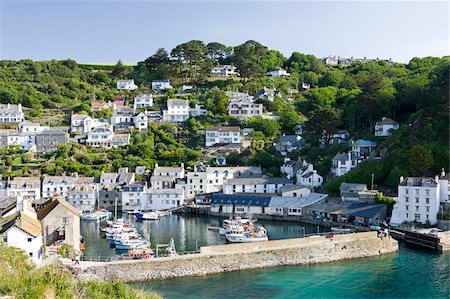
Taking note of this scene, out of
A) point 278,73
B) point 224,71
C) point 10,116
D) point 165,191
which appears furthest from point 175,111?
point 278,73

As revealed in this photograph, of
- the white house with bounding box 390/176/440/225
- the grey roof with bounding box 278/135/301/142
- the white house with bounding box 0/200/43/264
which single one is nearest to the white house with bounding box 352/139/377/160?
the grey roof with bounding box 278/135/301/142

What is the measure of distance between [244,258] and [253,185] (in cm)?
1888

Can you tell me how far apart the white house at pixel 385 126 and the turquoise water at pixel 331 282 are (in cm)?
2012

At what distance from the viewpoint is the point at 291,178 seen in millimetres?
42812

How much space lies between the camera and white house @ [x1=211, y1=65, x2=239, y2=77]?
228ft

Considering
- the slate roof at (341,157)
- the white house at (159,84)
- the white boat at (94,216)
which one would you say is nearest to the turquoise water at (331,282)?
the white boat at (94,216)

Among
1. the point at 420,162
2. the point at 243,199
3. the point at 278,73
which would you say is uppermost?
the point at 278,73

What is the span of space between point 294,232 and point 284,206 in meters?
5.22

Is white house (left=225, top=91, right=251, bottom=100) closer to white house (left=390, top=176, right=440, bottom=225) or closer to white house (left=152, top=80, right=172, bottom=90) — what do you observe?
white house (left=152, top=80, right=172, bottom=90)

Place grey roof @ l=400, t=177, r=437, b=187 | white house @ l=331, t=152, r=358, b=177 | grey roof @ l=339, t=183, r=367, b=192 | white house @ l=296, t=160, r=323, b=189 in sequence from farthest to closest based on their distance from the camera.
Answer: white house @ l=296, t=160, r=323, b=189
white house @ l=331, t=152, r=358, b=177
grey roof @ l=339, t=183, r=367, b=192
grey roof @ l=400, t=177, r=437, b=187

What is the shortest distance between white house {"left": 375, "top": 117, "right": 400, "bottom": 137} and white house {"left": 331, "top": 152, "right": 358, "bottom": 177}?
421 centimetres

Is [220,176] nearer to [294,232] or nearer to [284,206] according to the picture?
[284,206]

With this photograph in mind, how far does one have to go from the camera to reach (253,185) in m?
40.6

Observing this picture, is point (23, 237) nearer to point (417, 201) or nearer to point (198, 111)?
point (417, 201)
